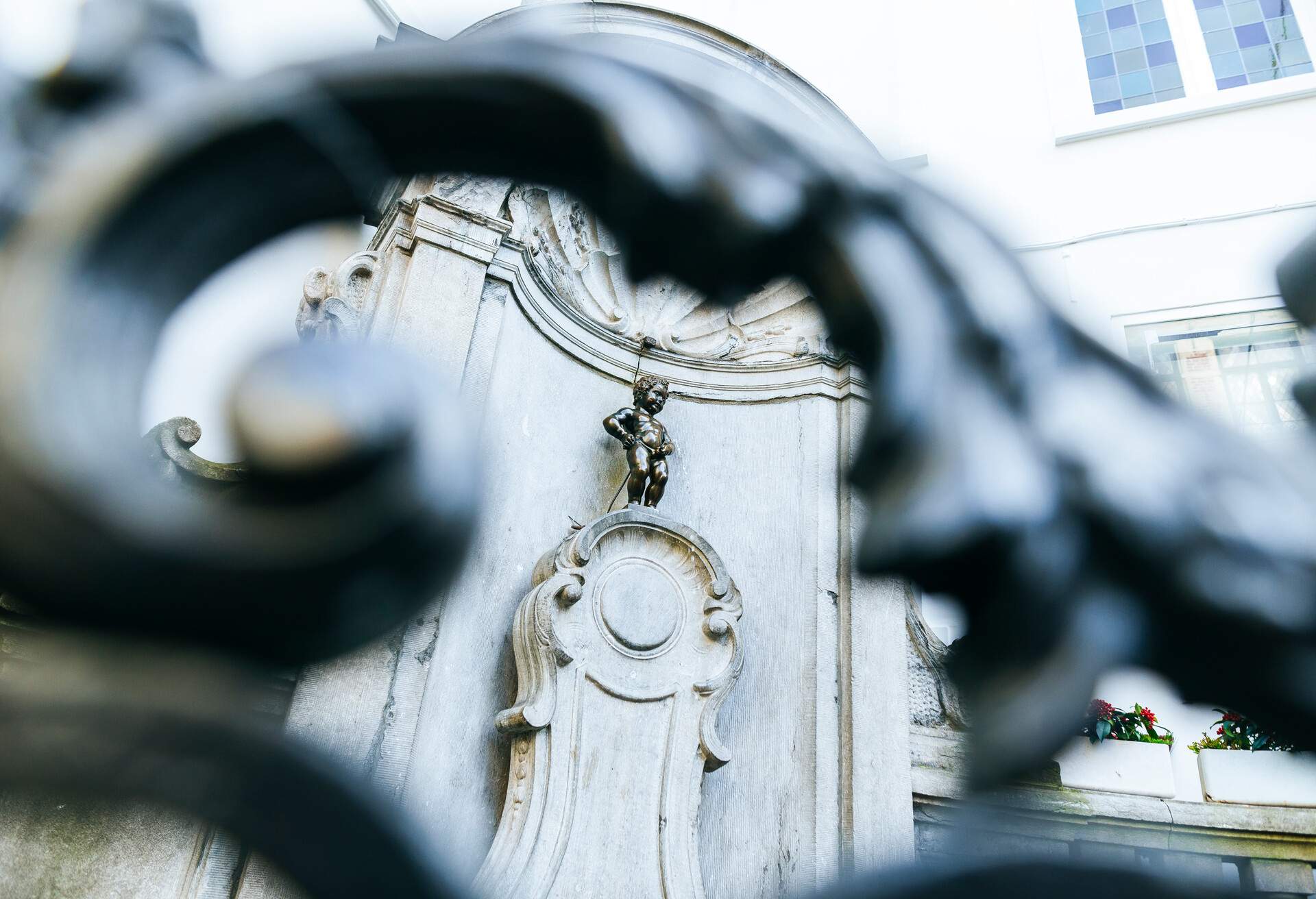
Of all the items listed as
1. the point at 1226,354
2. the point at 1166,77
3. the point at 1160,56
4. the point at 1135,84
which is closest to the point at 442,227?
the point at 1226,354

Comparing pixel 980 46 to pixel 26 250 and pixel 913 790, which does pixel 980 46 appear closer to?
pixel 913 790

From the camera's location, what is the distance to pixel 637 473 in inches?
135

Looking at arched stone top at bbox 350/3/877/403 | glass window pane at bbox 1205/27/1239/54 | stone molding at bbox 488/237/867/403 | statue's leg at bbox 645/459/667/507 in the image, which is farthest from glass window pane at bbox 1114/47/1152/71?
statue's leg at bbox 645/459/667/507

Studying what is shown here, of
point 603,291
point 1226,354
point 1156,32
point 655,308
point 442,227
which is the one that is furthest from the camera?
point 1156,32

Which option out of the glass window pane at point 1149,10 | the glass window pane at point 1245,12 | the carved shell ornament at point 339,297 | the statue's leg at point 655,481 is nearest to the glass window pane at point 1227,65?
the glass window pane at point 1245,12

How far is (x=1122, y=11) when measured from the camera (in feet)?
24.1

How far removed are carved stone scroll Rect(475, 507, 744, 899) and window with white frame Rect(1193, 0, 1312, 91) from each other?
21.3ft

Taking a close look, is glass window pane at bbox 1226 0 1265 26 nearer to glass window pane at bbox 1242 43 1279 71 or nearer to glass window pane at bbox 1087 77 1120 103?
glass window pane at bbox 1242 43 1279 71

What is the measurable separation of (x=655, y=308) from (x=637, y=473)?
1259 mm

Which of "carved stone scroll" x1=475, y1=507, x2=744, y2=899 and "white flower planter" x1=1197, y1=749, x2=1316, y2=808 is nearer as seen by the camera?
"carved stone scroll" x1=475, y1=507, x2=744, y2=899

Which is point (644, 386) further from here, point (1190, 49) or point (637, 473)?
point (1190, 49)

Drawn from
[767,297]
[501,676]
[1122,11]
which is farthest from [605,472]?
[1122,11]

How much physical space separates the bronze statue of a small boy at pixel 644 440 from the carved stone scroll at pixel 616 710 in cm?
22

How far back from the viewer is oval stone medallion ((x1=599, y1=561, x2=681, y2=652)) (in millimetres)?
3043
